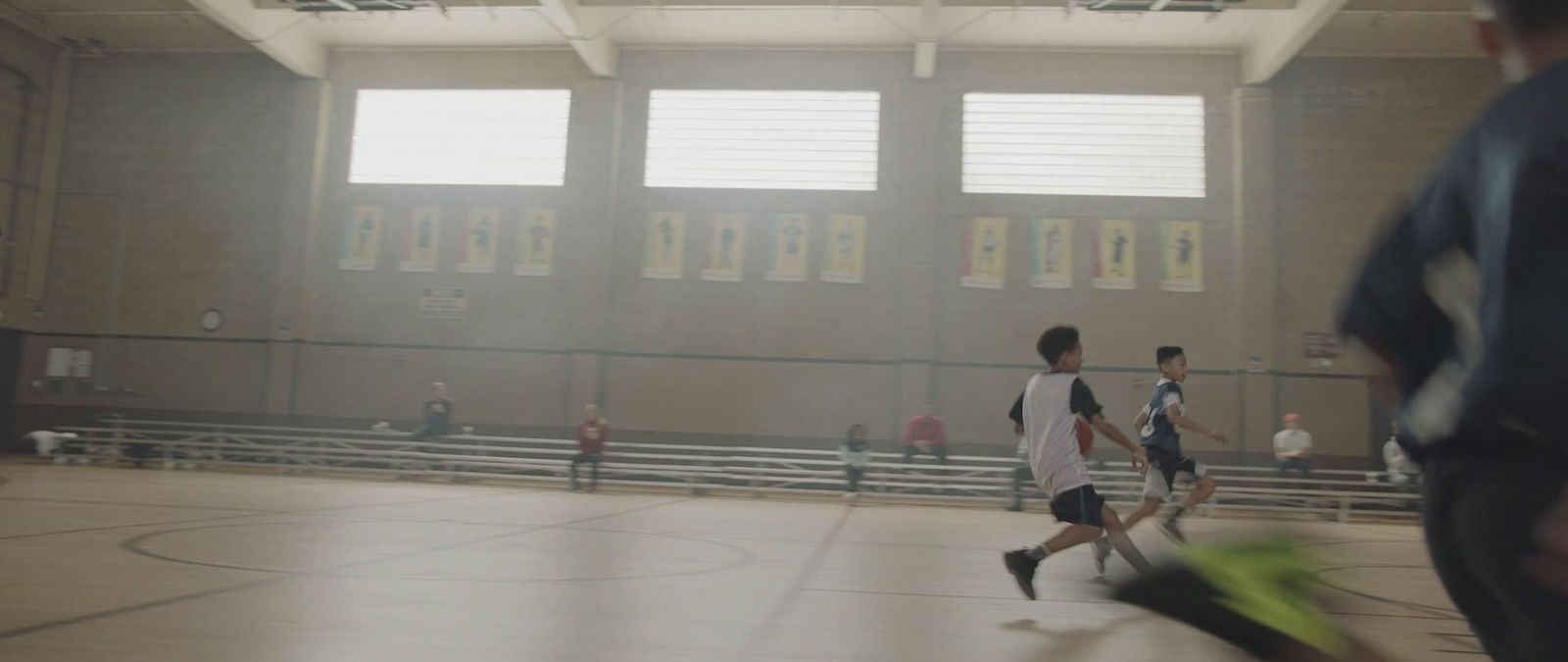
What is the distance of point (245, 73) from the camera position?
67.2ft

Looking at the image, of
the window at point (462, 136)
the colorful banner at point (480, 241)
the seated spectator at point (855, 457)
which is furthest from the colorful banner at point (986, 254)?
the colorful banner at point (480, 241)

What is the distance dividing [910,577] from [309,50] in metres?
18.9

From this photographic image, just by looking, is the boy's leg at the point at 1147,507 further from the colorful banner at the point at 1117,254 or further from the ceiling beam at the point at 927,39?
the colorful banner at the point at 1117,254

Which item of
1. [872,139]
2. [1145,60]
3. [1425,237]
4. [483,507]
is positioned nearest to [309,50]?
[872,139]

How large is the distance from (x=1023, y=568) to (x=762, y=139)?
1527 cm

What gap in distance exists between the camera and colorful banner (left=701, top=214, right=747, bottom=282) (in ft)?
62.4

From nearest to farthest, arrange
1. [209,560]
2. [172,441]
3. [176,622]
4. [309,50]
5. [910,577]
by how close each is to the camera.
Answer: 1. [176,622]
2. [209,560]
3. [910,577]
4. [172,441]
5. [309,50]

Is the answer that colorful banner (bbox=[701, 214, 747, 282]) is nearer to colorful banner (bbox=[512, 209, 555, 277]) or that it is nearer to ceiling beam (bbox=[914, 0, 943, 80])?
colorful banner (bbox=[512, 209, 555, 277])

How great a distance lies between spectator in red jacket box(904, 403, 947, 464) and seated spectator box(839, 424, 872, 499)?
83cm

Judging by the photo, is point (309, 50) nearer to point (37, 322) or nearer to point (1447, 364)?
point (37, 322)

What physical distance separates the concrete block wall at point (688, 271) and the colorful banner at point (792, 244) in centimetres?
26

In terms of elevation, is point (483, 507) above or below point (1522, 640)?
A: below

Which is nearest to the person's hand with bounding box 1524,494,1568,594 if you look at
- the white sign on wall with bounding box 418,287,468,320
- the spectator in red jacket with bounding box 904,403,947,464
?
the spectator in red jacket with bounding box 904,403,947,464

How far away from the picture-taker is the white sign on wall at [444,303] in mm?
19422
